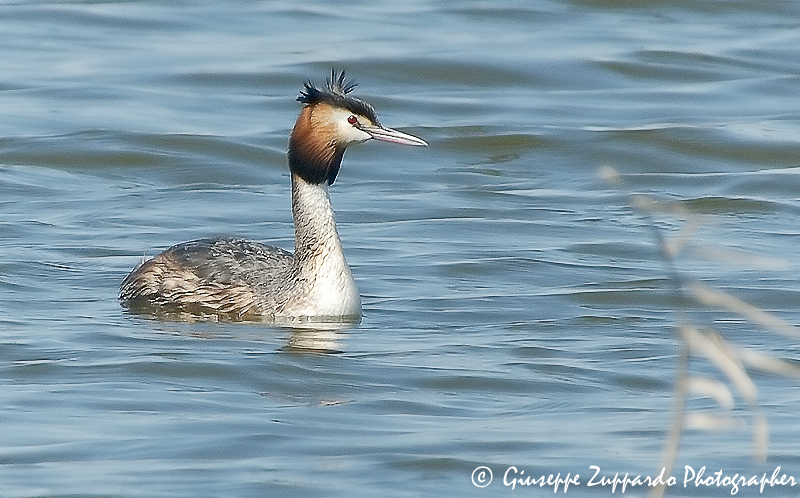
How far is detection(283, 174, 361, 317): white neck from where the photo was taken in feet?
30.7

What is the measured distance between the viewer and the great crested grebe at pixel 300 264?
935 cm

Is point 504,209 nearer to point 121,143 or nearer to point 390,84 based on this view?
point 121,143

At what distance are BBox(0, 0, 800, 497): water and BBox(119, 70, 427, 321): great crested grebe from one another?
247 mm

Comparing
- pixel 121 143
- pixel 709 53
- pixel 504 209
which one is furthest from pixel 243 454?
pixel 709 53

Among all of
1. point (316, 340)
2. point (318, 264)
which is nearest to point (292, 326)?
point (318, 264)

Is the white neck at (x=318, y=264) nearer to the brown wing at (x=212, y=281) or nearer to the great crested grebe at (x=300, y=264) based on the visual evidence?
the great crested grebe at (x=300, y=264)

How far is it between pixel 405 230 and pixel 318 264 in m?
2.34

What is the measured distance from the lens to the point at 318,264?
948 cm

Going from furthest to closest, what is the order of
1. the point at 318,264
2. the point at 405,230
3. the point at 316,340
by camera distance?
1. the point at 405,230
2. the point at 318,264
3. the point at 316,340

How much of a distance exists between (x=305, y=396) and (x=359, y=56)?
10.8 m

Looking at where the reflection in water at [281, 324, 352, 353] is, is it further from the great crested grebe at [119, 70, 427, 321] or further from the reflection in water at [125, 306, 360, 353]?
the great crested grebe at [119, 70, 427, 321]

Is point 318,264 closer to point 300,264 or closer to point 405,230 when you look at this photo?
point 300,264

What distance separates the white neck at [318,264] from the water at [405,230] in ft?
0.71

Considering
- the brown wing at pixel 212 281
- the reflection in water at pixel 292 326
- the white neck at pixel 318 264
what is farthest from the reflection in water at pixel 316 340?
the brown wing at pixel 212 281
